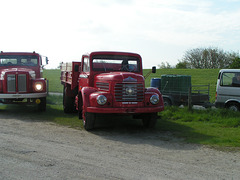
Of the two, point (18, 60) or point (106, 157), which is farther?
point (18, 60)

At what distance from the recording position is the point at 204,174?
4812mm

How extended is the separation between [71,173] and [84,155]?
109 cm

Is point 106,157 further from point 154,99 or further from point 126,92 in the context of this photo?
point 154,99

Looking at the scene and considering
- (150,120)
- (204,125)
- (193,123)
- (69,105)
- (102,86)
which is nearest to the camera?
(102,86)

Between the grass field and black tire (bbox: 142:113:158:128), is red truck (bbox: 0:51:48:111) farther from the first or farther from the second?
black tire (bbox: 142:113:158:128)

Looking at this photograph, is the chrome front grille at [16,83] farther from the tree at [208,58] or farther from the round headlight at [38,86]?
the tree at [208,58]

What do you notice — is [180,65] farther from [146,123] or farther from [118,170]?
[118,170]

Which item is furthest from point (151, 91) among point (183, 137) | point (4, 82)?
point (4, 82)

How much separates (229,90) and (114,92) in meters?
5.66

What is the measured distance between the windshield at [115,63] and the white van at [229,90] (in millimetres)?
4022

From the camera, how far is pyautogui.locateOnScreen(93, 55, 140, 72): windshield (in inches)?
376

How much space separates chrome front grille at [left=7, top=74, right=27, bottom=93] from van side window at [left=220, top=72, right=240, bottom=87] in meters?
7.88

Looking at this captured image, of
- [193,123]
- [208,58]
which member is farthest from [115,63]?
[208,58]

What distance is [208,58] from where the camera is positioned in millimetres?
46375
